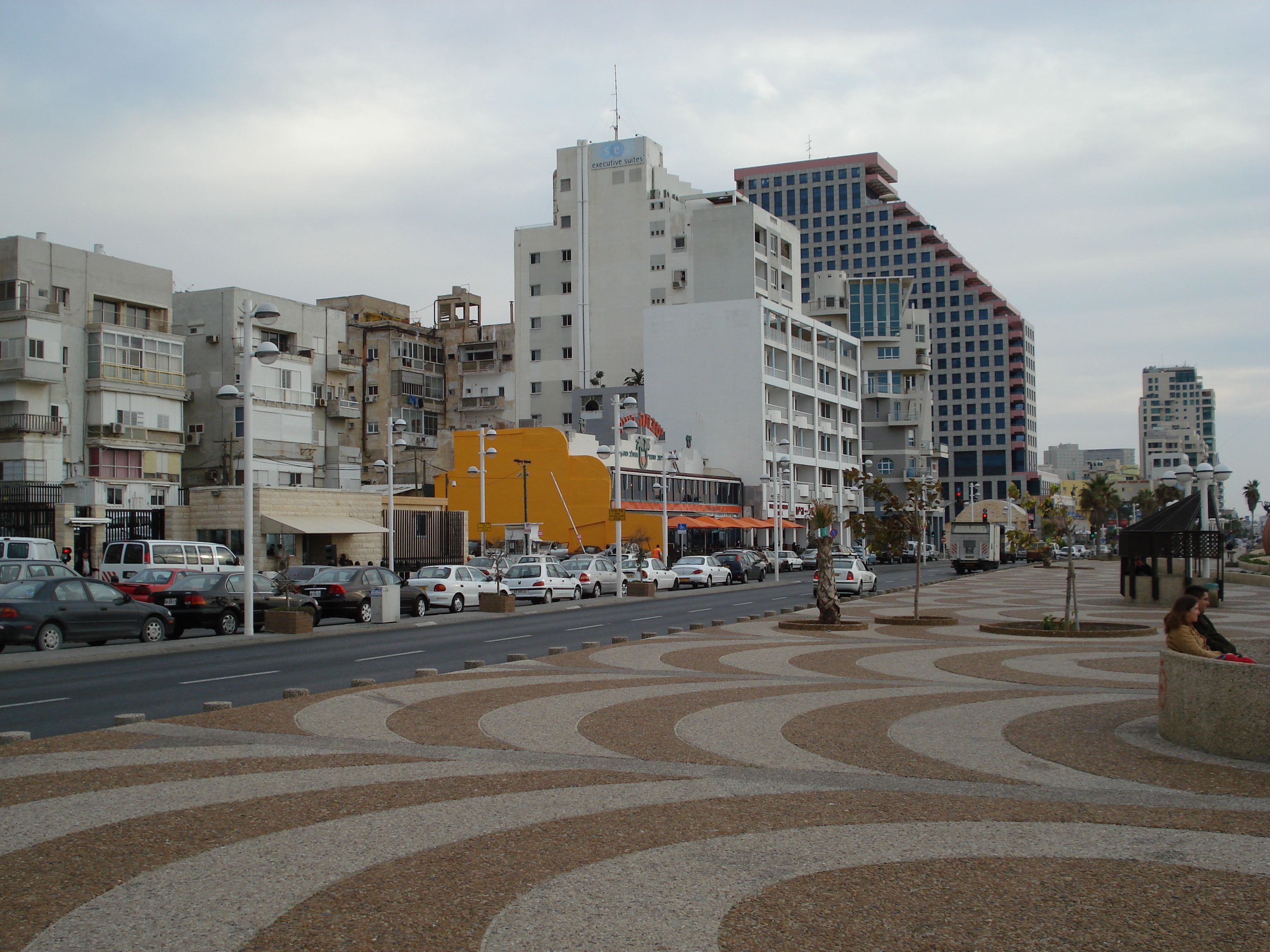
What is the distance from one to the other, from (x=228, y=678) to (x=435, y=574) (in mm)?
17563

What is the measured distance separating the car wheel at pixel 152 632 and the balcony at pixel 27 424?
99.9ft

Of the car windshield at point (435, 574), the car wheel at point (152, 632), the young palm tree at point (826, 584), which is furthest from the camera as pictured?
the car windshield at point (435, 574)

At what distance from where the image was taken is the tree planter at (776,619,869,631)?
930 inches

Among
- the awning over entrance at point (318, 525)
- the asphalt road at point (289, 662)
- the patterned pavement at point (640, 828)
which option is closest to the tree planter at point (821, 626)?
the asphalt road at point (289, 662)

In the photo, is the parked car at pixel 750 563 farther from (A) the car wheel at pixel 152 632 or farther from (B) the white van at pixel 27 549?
(A) the car wheel at pixel 152 632

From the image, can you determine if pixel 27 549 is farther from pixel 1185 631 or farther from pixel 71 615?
pixel 1185 631

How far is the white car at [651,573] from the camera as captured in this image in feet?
148

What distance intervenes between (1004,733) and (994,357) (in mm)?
150932

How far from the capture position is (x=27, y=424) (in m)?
48.9

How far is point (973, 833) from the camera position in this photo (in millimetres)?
7012

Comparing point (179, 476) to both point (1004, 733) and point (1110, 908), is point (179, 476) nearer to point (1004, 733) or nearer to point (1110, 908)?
point (1004, 733)

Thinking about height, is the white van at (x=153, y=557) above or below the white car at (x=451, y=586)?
above

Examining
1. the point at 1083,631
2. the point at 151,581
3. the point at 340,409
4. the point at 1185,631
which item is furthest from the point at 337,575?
the point at 340,409

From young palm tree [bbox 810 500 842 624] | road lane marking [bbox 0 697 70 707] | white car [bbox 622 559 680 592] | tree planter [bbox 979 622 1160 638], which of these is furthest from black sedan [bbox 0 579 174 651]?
white car [bbox 622 559 680 592]
